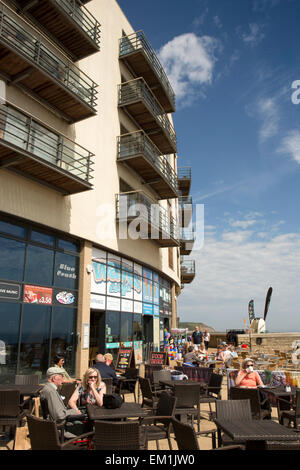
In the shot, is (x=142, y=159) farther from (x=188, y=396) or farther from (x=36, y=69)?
(x=188, y=396)

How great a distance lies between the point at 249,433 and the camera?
13.3 feet

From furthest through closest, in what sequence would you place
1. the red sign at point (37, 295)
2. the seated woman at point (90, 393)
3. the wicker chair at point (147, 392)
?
the red sign at point (37, 295) < the wicker chair at point (147, 392) < the seated woman at point (90, 393)

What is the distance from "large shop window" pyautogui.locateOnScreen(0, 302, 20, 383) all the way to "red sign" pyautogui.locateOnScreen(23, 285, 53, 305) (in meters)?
0.50

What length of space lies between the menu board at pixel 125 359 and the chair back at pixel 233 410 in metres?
8.23

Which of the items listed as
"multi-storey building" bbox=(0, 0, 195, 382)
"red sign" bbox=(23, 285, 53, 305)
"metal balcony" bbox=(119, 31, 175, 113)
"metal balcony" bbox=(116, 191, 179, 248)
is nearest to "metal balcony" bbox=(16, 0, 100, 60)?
"multi-storey building" bbox=(0, 0, 195, 382)

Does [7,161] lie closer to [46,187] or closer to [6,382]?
[46,187]

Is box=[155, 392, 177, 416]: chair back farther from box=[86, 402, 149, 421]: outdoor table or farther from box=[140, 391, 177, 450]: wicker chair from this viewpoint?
box=[86, 402, 149, 421]: outdoor table

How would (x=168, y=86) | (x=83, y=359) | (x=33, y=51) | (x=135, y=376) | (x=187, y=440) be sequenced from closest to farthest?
(x=187, y=440) → (x=135, y=376) → (x=33, y=51) → (x=83, y=359) → (x=168, y=86)

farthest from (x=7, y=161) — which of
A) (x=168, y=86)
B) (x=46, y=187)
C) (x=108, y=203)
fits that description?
(x=168, y=86)

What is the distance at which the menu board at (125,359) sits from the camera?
12.9 m

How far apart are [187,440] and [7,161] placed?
8.68m

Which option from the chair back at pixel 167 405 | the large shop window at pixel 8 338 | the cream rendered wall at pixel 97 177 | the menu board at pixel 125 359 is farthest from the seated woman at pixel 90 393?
the menu board at pixel 125 359

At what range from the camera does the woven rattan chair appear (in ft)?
12.5

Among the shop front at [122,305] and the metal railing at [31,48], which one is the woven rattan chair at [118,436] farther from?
the shop front at [122,305]
